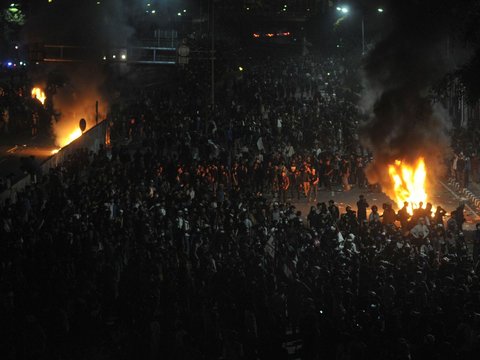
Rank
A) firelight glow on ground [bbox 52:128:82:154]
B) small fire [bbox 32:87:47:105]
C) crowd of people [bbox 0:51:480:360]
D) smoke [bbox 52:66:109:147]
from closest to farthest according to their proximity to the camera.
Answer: crowd of people [bbox 0:51:480:360] < firelight glow on ground [bbox 52:128:82:154] < smoke [bbox 52:66:109:147] < small fire [bbox 32:87:47:105]

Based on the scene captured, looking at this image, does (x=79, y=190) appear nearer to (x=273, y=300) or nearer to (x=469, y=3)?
(x=273, y=300)

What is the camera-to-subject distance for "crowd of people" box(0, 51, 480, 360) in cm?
1134

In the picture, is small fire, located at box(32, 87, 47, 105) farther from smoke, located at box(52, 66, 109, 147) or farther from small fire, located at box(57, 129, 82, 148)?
small fire, located at box(57, 129, 82, 148)

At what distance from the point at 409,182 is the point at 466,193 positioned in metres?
3.08

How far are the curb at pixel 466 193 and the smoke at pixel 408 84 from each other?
2.75 ft

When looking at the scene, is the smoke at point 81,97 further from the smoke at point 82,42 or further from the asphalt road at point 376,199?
the asphalt road at point 376,199

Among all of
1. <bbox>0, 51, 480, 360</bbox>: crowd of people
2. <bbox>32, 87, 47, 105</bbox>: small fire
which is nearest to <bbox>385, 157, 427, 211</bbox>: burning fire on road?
<bbox>0, 51, 480, 360</bbox>: crowd of people

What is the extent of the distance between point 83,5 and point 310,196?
24.6 metres

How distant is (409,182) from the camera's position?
24.5m

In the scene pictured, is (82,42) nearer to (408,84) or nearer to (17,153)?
(17,153)

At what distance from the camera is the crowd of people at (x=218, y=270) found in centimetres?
1134

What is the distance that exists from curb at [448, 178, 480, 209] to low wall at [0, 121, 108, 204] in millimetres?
12980

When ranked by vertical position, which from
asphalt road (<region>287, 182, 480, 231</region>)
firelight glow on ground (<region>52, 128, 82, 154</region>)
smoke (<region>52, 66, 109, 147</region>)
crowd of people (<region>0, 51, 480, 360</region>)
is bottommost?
crowd of people (<region>0, 51, 480, 360</region>)

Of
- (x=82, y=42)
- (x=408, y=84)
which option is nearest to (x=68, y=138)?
(x=82, y=42)
